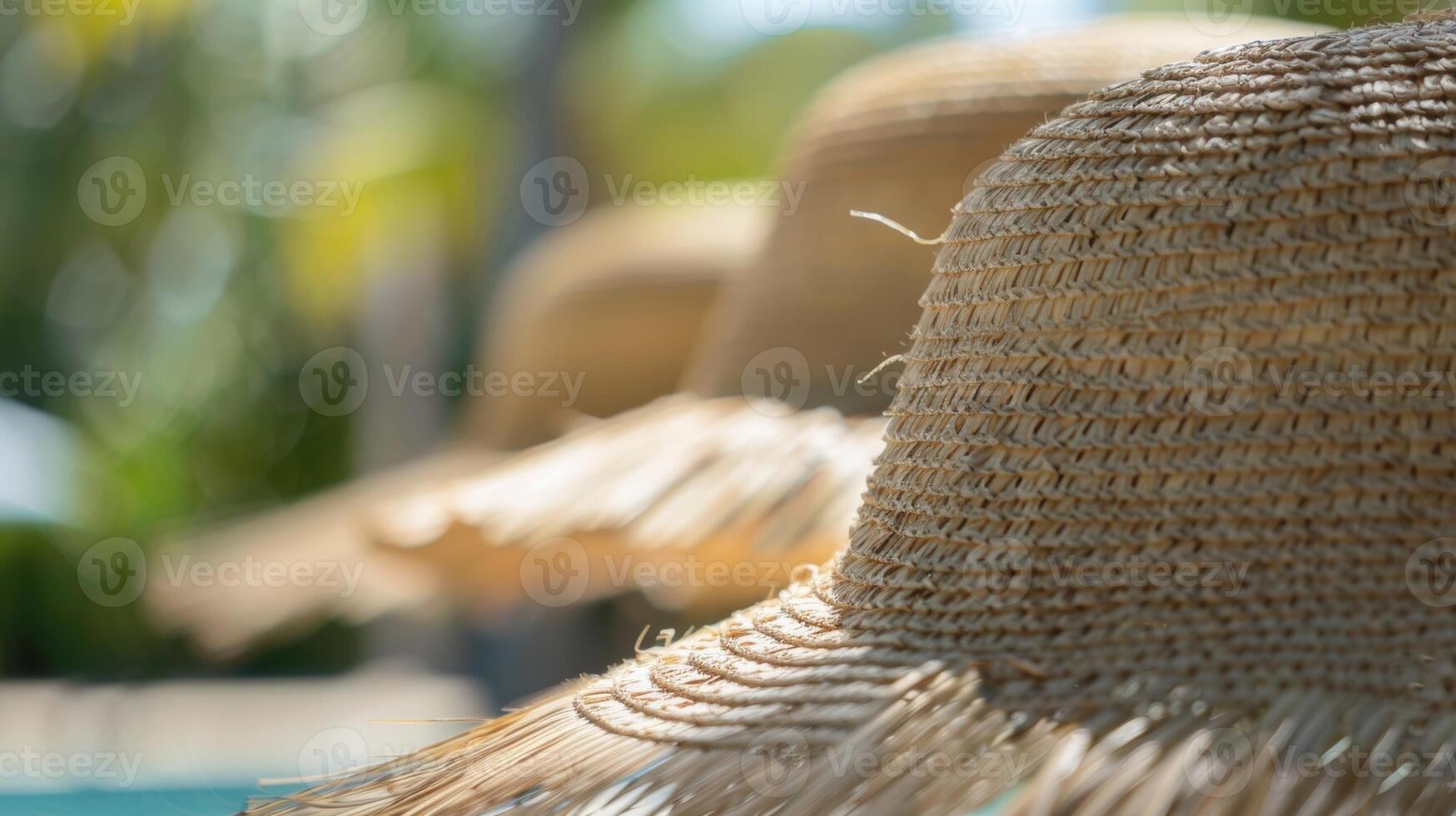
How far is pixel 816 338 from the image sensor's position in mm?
2791

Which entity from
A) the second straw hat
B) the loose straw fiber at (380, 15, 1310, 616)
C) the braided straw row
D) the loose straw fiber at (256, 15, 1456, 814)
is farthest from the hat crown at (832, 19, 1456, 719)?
the second straw hat

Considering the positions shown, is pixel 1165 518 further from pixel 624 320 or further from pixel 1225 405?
pixel 624 320

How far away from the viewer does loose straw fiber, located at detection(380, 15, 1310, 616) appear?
255 centimetres

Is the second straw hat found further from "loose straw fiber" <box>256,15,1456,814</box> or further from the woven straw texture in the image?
"loose straw fiber" <box>256,15,1456,814</box>

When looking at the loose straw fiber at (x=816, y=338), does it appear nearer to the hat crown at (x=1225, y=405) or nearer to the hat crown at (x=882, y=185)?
the hat crown at (x=882, y=185)

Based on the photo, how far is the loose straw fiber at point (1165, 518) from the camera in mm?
1062

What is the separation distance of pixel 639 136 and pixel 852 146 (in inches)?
448

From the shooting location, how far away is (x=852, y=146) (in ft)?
9.23

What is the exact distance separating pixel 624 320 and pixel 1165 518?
2945 mm

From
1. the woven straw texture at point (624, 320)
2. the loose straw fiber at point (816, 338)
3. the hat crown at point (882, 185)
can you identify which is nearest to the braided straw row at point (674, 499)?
the loose straw fiber at point (816, 338)

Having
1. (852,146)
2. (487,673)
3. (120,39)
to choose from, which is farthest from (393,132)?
(852,146)

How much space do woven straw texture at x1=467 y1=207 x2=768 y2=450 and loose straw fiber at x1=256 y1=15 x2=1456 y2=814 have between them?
8.73 feet

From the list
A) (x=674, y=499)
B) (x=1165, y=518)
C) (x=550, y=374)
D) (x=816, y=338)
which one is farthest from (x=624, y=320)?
(x=1165, y=518)

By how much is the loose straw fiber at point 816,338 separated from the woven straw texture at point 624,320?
0.93 meters
